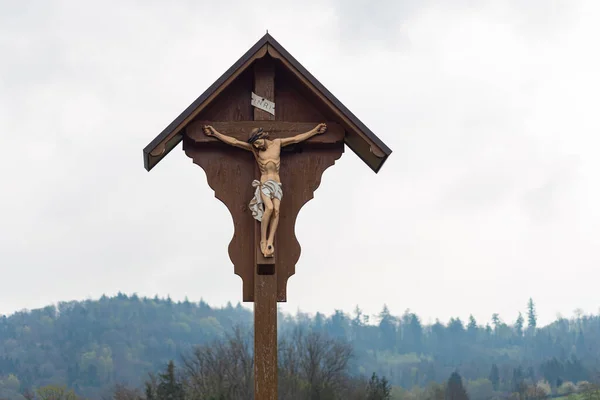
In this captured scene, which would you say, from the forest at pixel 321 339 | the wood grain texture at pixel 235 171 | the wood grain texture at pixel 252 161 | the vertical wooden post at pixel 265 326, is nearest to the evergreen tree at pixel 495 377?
the forest at pixel 321 339

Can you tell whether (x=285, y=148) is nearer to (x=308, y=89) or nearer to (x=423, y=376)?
(x=308, y=89)

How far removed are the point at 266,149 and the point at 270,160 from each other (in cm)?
11

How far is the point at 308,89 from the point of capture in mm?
9297

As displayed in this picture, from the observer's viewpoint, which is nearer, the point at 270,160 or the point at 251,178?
the point at 270,160

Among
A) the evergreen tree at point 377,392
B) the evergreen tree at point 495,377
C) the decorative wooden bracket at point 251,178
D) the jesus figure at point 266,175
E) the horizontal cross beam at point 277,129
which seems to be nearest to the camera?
the jesus figure at point 266,175

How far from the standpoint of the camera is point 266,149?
9242 millimetres

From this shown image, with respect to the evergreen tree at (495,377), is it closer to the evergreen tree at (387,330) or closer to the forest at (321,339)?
the forest at (321,339)

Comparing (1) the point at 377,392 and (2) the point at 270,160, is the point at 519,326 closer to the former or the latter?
(1) the point at 377,392

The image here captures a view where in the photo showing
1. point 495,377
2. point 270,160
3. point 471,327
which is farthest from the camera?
point 471,327

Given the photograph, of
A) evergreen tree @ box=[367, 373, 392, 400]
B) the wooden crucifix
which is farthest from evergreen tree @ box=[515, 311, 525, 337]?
the wooden crucifix

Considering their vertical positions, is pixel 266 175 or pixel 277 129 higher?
pixel 277 129

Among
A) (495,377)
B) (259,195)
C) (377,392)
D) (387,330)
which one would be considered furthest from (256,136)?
(387,330)

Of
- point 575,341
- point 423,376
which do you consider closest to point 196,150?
point 423,376

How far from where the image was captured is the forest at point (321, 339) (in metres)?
93.7
